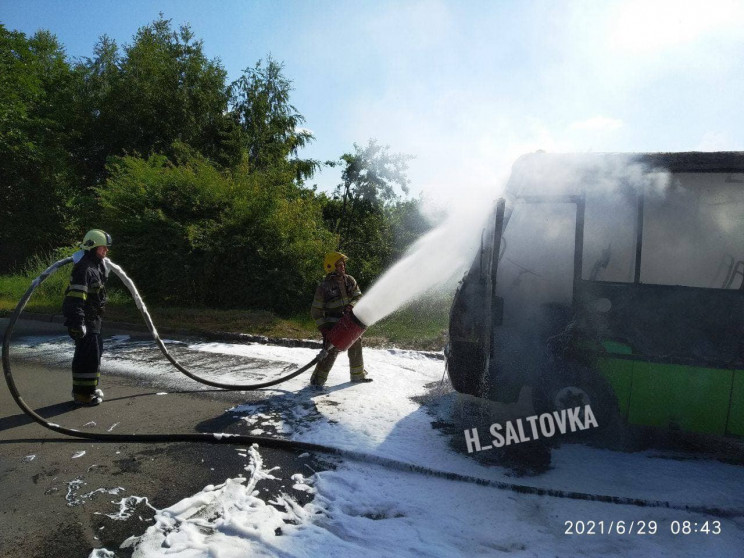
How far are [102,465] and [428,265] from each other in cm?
371

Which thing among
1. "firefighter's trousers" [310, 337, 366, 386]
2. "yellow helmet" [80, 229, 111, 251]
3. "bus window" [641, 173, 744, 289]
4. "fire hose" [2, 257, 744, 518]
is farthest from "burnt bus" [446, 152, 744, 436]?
"yellow helmet" [80, 229, 111, 251]

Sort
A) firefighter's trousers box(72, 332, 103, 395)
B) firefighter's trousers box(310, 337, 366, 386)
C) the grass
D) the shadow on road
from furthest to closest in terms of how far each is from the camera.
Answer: the grass → firefighter's trousers box(310, 337, 366, 386) → firefighter's trousers box(72, 332, 103, 395) → the shadow on road

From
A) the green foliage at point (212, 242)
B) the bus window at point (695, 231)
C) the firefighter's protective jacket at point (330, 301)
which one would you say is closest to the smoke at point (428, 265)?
the firefighter's protective jacket at point (330, 301)

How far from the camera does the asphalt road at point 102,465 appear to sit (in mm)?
2793

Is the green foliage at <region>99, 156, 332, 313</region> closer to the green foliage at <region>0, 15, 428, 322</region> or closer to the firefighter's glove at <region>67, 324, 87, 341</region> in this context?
the green foliage at <region>0, 15, 428, 322</region>

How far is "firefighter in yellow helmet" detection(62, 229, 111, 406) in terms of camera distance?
4.95 m

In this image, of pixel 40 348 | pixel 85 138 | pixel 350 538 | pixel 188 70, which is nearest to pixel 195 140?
pixel 188 70

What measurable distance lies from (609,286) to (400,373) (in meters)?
3.33

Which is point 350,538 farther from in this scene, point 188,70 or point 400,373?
point 188,70

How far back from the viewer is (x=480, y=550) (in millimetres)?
2691

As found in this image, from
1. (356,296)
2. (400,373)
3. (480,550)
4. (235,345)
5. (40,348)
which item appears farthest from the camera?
(235,345)

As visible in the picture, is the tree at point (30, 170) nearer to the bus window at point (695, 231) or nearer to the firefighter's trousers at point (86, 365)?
the firefighter's trousers at point (86, 365)

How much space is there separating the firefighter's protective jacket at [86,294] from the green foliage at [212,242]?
5.82m

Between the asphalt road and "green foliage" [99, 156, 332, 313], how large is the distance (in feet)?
18.7
